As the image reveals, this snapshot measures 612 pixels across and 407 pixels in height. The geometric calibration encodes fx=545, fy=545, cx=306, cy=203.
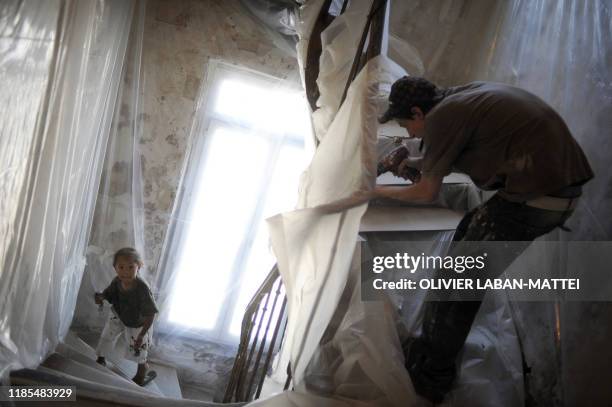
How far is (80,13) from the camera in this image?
201 centimetres

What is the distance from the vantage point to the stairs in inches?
69.6

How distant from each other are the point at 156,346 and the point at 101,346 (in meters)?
0.75

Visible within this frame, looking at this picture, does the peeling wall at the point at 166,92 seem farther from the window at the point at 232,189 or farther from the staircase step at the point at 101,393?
the staircase step at the point at 101,393

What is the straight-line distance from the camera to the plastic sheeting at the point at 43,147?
5.59ft

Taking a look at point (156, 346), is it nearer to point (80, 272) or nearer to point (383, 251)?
point (80, 272)

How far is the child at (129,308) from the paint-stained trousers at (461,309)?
5.41 feet

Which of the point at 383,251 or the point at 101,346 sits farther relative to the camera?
the point at 101,346

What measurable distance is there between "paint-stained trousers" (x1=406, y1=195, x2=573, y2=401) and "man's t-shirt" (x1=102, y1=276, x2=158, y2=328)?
1641 millimetres

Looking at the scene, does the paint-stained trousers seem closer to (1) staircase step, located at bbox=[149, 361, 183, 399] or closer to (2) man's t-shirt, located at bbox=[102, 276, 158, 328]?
(2) man's t-shirt, located at bbox=[102, 276, 158, 328]

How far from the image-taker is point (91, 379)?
215 cm

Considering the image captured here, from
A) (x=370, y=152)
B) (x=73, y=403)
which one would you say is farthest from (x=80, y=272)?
(x=370, y=152)

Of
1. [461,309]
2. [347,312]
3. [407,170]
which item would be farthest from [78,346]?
[461,309]

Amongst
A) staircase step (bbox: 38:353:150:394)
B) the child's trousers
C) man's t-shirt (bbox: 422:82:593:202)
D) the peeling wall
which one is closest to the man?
man's t-shirt (bbox: 422:82:593:202)

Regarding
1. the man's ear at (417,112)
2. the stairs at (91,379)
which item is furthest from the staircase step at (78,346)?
the man's ear at (417,112)
